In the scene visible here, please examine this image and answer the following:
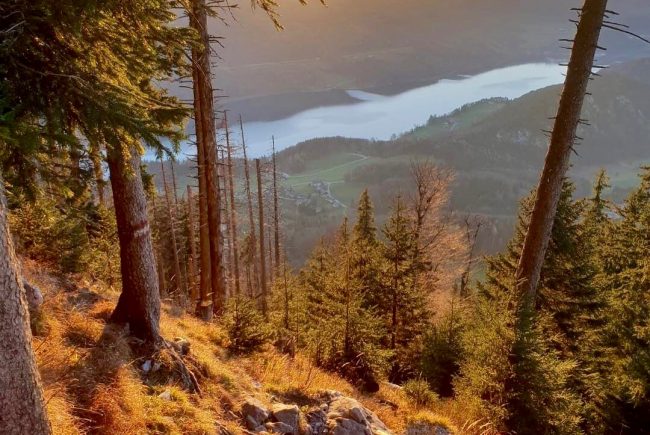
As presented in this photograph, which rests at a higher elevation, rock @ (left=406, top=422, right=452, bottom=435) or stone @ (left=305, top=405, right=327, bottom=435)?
stone @ (left=305, top=405, right=327, bottom=435)

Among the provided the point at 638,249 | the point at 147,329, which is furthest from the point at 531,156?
the point at 147,329

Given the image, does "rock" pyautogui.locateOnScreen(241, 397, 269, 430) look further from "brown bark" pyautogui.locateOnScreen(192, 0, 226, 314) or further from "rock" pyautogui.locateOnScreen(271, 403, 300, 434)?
"brown bark" pyautogui.locateOnScreen(192, 0, 226, 314)

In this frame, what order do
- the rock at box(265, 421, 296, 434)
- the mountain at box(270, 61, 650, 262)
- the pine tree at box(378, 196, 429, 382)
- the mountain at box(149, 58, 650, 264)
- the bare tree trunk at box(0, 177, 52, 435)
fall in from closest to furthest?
the bare tree trunk at box(0, 177, 52, 435)
the rock at box(265, 421, 296, 434)
the pine tree at box(378, 196, 429, 382)
the mountain at box(149, 58, 650, 264)
the mountain at box(270, 61, 650, 262)

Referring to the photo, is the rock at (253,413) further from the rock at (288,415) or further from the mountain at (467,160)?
the mountain at (467,160)

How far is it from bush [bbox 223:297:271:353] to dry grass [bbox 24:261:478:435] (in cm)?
23

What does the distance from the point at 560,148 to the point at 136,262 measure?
6.73m

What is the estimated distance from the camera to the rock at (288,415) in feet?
18.5

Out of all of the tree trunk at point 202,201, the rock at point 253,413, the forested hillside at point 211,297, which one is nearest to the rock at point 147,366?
the forested hillside at point 211,297

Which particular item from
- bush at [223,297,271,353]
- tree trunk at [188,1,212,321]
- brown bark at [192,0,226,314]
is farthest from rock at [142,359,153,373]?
brown bark at [192,0,226,314]

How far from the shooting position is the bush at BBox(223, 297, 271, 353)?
321 inches

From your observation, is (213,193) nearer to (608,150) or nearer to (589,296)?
(589,296)

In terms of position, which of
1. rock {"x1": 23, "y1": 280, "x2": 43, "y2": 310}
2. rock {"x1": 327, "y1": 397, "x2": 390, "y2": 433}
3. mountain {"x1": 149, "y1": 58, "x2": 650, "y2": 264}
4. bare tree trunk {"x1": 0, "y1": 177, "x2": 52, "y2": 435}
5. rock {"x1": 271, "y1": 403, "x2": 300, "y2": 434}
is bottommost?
mountain {"x1": 149, "y1": 58, "x2": 650, "y2": 264}

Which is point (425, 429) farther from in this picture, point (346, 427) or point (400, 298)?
point (400, 298)

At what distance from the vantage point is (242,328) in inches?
324
